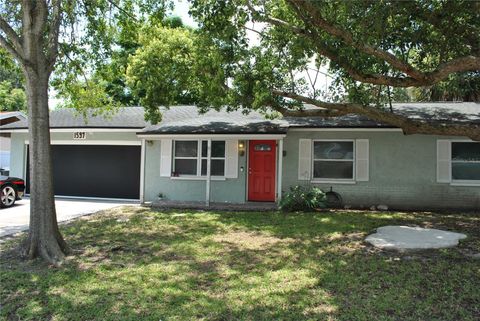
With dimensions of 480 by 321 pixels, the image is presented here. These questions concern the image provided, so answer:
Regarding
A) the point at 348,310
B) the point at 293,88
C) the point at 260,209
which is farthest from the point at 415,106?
the point at 348,310

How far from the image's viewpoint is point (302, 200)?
40.9 ft

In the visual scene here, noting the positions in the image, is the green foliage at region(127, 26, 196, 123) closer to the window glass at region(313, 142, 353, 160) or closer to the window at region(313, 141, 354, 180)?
the window glass at region(313, 142, 353, 160)

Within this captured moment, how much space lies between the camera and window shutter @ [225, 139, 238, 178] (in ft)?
47.1

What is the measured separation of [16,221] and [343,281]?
9.09 m

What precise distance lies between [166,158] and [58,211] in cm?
Result: 417

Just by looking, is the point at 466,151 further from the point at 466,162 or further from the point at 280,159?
the point at 280,159

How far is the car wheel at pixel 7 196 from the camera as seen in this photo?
13.0 meters

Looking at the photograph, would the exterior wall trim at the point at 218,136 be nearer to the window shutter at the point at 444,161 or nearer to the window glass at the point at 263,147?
the window glass at the point at 263,147

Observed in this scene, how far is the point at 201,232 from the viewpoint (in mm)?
9445

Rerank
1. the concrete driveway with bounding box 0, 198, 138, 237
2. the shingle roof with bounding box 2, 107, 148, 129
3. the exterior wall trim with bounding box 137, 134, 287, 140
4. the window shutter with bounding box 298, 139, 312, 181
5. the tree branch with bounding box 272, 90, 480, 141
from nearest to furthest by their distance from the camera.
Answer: the tree branch with bounding box 272, 90, 480, 141 < the concrete driveway with bounding box 0, 198, 138, 237 < the exterior wall trim with bounding box 137, 134, 287, 140 < the window shutter with bounding box 298, 139, 312, 181 < the shingle roof with bounding box 2, 107, 148, 129

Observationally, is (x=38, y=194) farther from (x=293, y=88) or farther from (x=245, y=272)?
(x=293, y=88)

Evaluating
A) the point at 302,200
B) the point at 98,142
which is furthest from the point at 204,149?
the point at 98,142

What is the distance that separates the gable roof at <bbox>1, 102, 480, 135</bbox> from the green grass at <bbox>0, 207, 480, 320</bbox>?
481 cm

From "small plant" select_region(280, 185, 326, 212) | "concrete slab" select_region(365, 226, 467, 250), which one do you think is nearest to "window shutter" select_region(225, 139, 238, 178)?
"small plant" select_region(280, 185, 326, 212)
